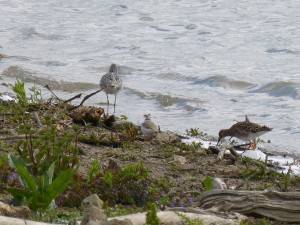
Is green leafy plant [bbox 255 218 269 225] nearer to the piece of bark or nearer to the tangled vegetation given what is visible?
the tangled vegetation

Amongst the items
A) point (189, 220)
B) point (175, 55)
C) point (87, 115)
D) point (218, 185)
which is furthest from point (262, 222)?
point (175, 55)

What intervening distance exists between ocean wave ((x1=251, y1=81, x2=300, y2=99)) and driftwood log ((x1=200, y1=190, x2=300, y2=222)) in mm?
7681

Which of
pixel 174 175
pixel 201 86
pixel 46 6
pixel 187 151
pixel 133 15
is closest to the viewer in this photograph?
pixel 174 175

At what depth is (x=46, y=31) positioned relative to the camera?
18.8 m

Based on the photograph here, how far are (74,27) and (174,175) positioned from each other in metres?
12.3

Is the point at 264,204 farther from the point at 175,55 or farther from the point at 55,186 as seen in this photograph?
the point at 175,55

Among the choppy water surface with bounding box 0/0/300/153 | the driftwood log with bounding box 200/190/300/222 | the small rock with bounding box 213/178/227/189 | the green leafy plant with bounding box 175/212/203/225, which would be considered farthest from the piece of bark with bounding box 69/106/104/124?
the green leafy plant with bounding box 175/212/203/225

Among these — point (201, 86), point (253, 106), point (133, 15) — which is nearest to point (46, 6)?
point (133, 15)

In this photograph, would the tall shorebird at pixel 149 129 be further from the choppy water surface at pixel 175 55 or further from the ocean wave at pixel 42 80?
the ocean wave at pixel 42 80

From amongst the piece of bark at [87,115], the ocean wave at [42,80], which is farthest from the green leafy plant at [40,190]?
the ocean wave at [42,80]

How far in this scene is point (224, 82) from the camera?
14.1 meters

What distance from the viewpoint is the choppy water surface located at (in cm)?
1223

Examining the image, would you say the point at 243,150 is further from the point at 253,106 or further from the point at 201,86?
the point at 201,86

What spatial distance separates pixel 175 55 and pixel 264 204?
36.2ft
